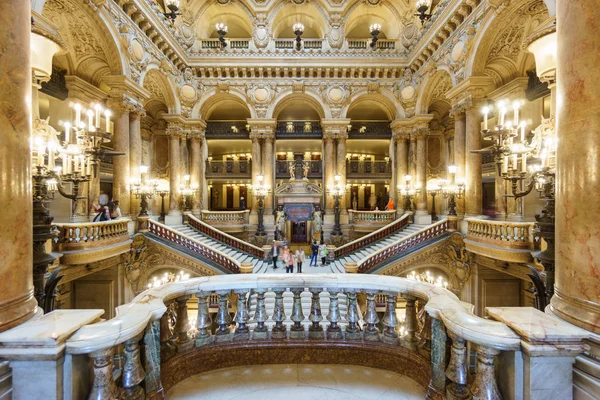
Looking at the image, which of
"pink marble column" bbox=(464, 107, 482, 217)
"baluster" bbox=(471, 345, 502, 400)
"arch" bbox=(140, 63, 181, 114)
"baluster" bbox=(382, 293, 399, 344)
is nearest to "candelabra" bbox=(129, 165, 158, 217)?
"arch" bbox=(140, 63, 181, 114)

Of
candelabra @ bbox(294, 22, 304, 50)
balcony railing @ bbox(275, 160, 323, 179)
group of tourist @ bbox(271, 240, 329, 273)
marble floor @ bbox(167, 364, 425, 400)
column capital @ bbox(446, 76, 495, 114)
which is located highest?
candelabra @ bbox(294, 22, 304, 50)

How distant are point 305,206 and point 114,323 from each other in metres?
14.2

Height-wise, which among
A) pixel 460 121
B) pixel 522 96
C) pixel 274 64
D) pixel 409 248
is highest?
pixel 274 64

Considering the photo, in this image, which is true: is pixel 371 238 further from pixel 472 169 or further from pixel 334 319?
pixel 334 319

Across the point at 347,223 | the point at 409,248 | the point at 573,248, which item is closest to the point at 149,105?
the point at 347,223

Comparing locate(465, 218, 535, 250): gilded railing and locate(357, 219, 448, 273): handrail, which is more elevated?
locate(465, 218, 535, 250): gilded railing

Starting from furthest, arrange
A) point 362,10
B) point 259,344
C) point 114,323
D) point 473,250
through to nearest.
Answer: point 362,10 → point 473,250 → point 259,344 → point 114,323

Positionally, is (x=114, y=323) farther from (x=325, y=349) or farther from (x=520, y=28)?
(x=520, y=28)

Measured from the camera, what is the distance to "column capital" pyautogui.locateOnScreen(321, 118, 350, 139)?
715 inches

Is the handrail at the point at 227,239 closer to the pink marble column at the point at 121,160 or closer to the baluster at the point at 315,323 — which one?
the pink marble column at the point at 121,160

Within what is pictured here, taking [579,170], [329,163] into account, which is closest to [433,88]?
[329,163]

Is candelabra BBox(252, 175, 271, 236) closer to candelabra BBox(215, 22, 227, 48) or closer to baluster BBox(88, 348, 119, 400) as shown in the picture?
candelabra BBox(215, 22, 227, 48)

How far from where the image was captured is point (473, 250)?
1052cm

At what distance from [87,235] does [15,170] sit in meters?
8.26
